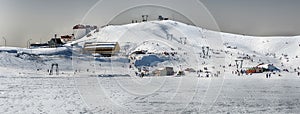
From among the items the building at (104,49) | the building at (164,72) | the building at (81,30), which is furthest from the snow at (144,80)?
the building at (81,30)

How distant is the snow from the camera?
29.7 metres

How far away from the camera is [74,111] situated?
25.6m

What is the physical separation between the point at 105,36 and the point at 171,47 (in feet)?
125

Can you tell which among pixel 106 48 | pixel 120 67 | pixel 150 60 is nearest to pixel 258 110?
pixel 120 67

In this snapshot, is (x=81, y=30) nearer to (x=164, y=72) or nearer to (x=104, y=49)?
(x=104, y=49)

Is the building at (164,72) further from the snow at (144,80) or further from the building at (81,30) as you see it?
the building at (81,30)

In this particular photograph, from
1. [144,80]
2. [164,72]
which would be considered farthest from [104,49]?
[144,80]

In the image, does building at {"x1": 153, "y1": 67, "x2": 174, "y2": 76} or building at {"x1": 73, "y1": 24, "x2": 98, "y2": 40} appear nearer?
building at {"x1": 153, "y1": 67, "x2": 174, "y2": 76}

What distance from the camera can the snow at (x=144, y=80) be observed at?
29.7 meters

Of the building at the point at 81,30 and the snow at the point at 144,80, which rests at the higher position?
the building at the point at 81,30

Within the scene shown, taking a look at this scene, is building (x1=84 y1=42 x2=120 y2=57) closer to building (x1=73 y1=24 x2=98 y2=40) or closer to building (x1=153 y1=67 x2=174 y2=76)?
building (x1=153 y1=67 x2=174 y2=76)

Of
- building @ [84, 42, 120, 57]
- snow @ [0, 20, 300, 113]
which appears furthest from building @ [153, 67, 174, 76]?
building @ [84, 42, 120, 57]

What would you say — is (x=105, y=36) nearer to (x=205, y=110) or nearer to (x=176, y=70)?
(x=176, y=70)

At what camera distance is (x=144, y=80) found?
73.6 meters
